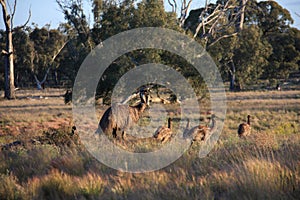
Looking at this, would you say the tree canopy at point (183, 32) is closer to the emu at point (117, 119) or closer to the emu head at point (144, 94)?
the emu head at point (144, 94)

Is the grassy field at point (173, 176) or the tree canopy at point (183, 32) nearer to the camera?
the grassy field at point (173, 176)

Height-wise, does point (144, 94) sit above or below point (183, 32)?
below

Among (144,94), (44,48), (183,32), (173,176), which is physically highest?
(44,48)

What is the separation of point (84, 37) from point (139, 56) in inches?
161

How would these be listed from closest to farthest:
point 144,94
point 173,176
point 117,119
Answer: point 173,176 < point 117,119 < point 144,94

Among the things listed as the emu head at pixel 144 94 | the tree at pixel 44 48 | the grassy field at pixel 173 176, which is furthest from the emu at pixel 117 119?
the tree at pixel 44 48

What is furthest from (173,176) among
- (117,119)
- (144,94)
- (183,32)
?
(183,32)

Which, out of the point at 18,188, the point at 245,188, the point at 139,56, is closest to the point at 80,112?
the point at 139,56

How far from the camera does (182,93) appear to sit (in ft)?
59.4

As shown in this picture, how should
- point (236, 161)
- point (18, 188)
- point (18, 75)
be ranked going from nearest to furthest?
1. point (18, 188)
2. point (236, 161)
3. point (18, 75)

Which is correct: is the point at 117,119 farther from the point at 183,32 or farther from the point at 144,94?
the point at 183,32

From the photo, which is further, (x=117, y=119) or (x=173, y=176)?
(x=117, y=119)

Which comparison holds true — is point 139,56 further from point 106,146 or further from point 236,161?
point 236,161

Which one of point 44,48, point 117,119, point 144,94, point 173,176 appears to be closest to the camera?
point 173,176
